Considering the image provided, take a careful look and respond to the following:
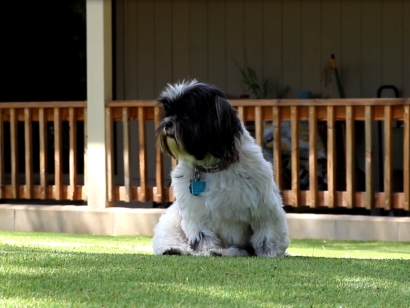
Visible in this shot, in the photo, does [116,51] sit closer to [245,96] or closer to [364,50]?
[245,96]

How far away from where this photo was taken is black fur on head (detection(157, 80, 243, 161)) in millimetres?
6938

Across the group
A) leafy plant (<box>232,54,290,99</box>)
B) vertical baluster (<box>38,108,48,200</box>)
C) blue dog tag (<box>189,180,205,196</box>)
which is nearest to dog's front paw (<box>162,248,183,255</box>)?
blue dog tag (<box>189,180,205,196</box>)

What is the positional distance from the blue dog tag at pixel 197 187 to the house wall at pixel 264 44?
6.45 meters

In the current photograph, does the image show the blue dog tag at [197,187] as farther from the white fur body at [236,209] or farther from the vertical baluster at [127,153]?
the vertical baluster at [127,153]

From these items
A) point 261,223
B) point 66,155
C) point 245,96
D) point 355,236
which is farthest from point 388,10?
point 261,223

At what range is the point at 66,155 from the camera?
48.9 feet

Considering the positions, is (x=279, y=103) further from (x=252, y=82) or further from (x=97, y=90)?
(x=252, y=82)

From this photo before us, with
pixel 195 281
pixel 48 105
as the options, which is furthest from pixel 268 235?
pixel 48 105

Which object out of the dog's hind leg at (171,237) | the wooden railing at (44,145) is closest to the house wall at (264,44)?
the wooden railing at (44,145)

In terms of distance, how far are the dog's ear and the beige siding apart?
6772 millimetres

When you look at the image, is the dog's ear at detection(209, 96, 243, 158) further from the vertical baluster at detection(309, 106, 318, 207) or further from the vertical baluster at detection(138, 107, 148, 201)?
the vertical baluster at detection(138, 107, 148, 201)

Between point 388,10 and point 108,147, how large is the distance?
14.6 ft

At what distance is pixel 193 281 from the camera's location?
555 centimetres

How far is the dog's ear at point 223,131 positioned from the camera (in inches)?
274
